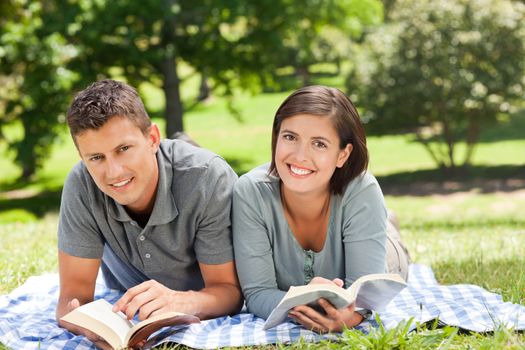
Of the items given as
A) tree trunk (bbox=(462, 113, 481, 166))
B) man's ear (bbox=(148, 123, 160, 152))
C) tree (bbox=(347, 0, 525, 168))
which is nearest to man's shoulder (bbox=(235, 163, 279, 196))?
man's ear (bbox=(148, 123, 160, 152))

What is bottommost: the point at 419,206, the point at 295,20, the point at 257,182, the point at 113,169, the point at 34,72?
the point at 419,206

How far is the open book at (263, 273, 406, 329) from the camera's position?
2.91m

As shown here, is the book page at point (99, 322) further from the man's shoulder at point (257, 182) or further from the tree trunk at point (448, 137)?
the tree trunk at point (448, 137)

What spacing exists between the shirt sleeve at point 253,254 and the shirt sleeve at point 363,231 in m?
0.39

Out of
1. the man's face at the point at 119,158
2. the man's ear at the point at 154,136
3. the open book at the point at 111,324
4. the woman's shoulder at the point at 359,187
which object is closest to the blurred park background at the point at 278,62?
the woman's shoulder at the point at 359,187

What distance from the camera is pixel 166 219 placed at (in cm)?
347

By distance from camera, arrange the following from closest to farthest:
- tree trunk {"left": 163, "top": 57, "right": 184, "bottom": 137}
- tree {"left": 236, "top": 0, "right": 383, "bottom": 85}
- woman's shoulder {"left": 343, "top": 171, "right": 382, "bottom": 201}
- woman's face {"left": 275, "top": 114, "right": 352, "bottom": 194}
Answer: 1. woman's face {"left": 275, "top": 114, "right": 352, "bottom": 194}
2. woman's shoulder {"left": 343, "top": 171, "right": 382, "bottom": 201}
3. tree {"left": 236, "top": 0, "right": 383, "bottom": 85}
4. tree trunk {"left": 163, "top": 57, "right": 184, "bottom": 137}

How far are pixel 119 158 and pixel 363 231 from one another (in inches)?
48.5

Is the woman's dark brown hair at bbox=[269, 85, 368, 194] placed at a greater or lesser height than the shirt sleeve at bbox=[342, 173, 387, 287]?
greater

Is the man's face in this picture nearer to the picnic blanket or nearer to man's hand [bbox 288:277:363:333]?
the picnic blanket

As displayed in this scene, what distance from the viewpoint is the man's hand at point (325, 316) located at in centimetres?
314

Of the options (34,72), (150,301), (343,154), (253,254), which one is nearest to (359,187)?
(343,154)

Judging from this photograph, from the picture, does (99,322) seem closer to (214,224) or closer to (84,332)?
(84,332)

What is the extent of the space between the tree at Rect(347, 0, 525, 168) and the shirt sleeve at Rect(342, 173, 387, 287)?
13438 millimetres
